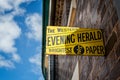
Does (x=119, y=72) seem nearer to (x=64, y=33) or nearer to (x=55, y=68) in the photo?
(x=64, y=33)

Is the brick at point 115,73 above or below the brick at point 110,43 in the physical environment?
below

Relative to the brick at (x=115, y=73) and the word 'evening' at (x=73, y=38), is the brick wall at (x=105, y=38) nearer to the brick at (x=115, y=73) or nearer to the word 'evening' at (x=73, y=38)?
the brick at (x=115, y=73)

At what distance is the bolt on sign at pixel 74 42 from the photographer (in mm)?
3871

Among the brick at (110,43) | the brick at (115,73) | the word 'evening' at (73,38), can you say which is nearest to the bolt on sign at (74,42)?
the word 'evening' at (73,38)

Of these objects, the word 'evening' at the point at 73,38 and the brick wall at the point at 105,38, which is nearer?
the brick wall at the point at 105,38

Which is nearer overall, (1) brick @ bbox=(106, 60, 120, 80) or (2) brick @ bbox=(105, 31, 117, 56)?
(1) brick @ bbox=(106, 60, 120, 80)

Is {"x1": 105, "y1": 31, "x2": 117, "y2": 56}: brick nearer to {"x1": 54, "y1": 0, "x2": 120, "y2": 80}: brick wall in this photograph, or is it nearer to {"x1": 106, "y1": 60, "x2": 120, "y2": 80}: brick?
{"x1": 54, "y1": 0, "x2": 120, "y2": 80}: brick wall

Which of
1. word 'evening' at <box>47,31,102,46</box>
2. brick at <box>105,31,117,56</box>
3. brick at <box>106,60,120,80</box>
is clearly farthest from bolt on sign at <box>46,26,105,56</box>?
brick at <box>106,60,120,80</box>

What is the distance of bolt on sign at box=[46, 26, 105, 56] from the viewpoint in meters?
3.87

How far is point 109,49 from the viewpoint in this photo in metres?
3.61

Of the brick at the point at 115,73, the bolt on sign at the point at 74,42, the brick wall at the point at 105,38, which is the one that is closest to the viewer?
the brick at the point at 115,73

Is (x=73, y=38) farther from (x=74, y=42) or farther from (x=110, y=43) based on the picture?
(x=110, y=43)

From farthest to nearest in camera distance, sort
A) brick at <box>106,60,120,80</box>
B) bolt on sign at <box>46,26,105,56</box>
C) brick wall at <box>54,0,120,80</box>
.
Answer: bolt on sign at <box>46,26,105,56</box>, brick wall at <box>54,0,120,80</box>, brick at <box>106,60,120,80</box>

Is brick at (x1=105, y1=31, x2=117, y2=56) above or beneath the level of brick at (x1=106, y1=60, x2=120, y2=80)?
above
